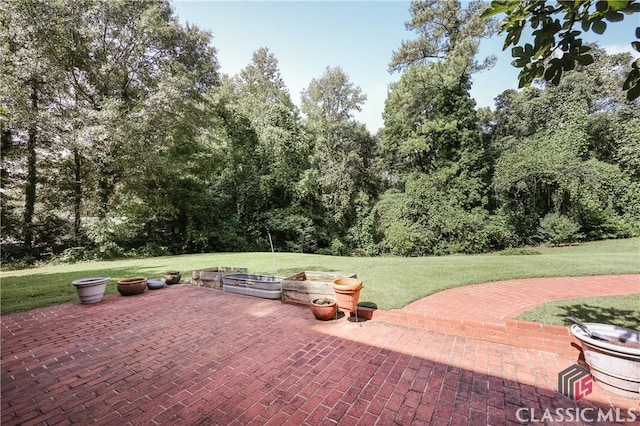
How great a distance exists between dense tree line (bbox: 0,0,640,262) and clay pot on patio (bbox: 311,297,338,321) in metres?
11.8

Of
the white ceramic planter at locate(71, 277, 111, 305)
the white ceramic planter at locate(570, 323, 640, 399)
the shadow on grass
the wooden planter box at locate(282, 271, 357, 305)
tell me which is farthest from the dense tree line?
the white ceramic planter at locate(570, 323, 640, 399)

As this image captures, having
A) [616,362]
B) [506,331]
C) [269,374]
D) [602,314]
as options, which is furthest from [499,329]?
[269,374]

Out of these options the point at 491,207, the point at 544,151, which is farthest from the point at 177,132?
the point at 544,151

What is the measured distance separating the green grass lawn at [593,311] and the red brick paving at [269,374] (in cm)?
97

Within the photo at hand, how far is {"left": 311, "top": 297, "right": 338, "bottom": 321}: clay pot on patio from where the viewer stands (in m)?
→ 4.45

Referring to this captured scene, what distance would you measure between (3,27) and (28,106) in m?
3.83

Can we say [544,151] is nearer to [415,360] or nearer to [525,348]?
[525,348]

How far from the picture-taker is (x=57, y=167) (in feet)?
45.7

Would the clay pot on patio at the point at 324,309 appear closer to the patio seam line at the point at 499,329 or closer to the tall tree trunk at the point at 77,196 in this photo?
the patio seam line at the point at 499,329

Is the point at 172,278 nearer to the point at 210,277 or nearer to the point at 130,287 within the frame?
the point at 130,287

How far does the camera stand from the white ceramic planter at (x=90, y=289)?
19.0ft

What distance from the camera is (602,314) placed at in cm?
405

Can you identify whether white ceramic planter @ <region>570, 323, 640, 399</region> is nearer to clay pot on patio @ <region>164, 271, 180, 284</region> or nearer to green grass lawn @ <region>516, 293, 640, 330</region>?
green grass lawn @ <region>516, 293, 640, 330</region>

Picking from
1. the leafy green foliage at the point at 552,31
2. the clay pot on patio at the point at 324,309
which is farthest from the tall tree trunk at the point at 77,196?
the leafy green foliage at the point at 552,31
